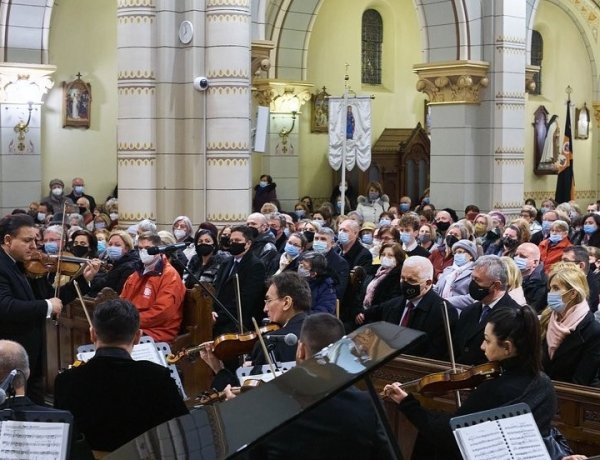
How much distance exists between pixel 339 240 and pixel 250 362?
4767 millimetres

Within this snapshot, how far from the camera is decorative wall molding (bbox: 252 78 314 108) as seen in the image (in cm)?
1948

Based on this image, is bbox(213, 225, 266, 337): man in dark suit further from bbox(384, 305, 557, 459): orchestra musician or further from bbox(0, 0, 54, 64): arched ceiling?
bbox(0, 0, 54, 64): arched ceiling

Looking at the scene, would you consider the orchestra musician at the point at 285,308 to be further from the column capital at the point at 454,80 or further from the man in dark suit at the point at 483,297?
the column capital at the point at 454,80

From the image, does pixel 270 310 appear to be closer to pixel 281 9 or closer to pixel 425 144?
pixel 281 9

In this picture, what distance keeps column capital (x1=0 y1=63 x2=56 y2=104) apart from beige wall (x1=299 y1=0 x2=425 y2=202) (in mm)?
6314

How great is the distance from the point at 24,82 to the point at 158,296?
824 cm

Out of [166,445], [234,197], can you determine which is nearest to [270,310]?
[166,445]

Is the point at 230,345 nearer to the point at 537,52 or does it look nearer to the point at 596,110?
the point at 537,52

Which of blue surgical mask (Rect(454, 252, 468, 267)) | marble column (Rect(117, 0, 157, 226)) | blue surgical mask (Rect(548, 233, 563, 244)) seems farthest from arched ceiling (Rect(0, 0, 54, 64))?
blue surgical mask (Rect(454, 252, 468, 267))

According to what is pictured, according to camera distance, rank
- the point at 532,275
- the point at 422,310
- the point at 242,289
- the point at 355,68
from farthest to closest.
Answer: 1. the point at 355,68
2. the point at 532,275
3. the point at 242,289
4. the point at 422,310

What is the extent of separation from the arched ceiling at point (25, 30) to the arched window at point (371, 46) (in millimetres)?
8327

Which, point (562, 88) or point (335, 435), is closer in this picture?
point (335, 435)

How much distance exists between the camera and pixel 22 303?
6586 millimetres

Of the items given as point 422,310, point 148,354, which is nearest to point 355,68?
point 422,310
